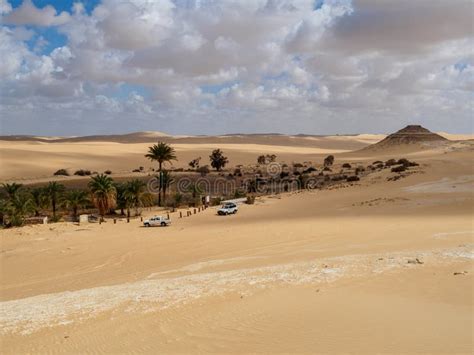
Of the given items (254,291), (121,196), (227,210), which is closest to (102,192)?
(121,196)

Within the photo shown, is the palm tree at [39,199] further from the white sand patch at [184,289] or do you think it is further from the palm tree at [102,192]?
the white sand patch at [184,289]

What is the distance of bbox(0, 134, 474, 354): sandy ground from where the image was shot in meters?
7.60

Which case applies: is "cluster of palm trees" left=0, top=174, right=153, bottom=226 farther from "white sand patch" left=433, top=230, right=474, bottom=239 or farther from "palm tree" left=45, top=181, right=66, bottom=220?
"white sand patch" left=433, top=230, right=474, bottom=239

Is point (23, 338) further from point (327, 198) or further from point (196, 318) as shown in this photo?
point (327, 198)

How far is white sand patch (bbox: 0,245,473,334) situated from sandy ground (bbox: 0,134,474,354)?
4 centimetres

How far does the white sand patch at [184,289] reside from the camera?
381 inches

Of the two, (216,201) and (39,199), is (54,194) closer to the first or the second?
(39,199)

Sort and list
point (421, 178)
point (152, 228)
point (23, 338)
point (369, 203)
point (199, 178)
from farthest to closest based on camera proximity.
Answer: point (199, 178)
point (421, 178)
point (369, 203)
point (152, 228)
point (23, 338)

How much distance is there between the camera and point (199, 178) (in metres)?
61.5

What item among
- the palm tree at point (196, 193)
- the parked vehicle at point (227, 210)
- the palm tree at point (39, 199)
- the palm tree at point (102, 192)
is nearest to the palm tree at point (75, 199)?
the palm tree at point (102, 192)

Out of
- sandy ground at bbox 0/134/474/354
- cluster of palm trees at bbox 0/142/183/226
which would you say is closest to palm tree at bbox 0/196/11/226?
cluster of palm trees at bbox 0/142/183/226

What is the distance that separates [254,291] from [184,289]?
1.70 meters

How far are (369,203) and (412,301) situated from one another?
2459 centimetres

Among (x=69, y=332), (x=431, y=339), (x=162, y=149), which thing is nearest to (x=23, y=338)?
(x=69, y=332)
